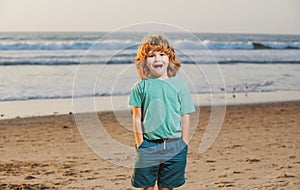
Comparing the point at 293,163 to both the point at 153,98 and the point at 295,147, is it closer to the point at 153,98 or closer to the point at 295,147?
the point at 295,147

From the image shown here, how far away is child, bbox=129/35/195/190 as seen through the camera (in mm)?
3490

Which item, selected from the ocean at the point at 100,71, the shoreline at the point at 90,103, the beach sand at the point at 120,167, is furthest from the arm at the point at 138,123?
the shoreline at the point at 90,103

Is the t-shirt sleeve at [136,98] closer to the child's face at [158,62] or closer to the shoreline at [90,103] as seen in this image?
the child's face at [158,62]

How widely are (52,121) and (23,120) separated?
1.64 feet

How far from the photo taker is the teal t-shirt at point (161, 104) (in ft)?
11.4

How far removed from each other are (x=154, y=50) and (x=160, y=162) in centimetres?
76

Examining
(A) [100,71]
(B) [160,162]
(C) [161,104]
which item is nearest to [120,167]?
(A) [100,71]

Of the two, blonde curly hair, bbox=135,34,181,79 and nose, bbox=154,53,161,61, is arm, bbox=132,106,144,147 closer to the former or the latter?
blonde curly hair, bbox=135,34,181,79

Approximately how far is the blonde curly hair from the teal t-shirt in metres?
0.08

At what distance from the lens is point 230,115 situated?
10297 millimetres

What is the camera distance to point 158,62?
11.6ft

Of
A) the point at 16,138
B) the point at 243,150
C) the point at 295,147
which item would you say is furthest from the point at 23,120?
the point at 295,147

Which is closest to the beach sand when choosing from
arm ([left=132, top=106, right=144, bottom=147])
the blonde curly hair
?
arm ([left=132, top=106, right=144, bottom=147])

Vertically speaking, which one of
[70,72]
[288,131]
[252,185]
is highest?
[70,72]
